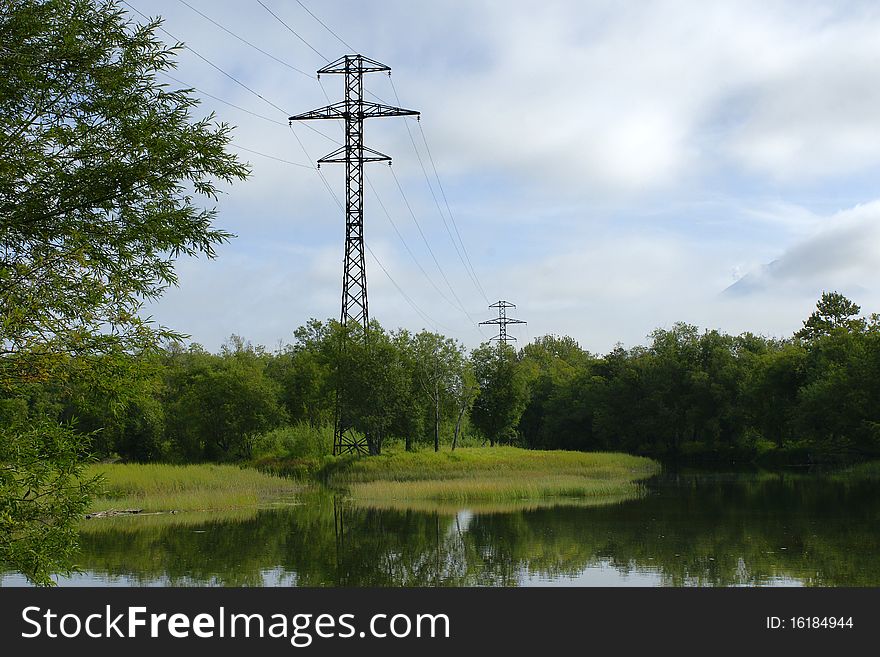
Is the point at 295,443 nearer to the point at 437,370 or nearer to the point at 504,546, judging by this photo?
the point at 437,370

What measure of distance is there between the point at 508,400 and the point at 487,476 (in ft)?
99.1

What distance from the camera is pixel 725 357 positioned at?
308 ft

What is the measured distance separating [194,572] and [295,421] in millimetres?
55569

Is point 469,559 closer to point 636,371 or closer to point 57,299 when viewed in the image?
point 57,299

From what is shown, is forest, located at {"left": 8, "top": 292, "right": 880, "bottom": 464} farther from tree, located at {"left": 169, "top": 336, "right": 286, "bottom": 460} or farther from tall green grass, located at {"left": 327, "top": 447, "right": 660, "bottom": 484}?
tall green grass, located at {"left": 327, "top": 447, "right": 660, "bottom": 484}

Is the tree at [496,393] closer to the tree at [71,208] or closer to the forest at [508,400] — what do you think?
the forest at [508,400]

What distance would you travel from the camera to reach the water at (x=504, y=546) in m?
20.1

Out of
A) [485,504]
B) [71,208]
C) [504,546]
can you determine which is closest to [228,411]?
[485,504]

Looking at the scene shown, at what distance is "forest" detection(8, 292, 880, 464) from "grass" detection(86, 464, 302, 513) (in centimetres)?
434

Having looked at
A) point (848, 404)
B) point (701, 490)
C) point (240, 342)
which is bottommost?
point (701, 490)

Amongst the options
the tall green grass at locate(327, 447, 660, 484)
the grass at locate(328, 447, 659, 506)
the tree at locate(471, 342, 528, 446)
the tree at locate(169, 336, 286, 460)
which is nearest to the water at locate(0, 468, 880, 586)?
the grass at locate(328, 447, 659, 506)

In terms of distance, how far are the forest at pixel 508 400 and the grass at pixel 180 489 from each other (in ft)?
14.2

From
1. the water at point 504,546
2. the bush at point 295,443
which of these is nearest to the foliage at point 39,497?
the water at point 504,546
